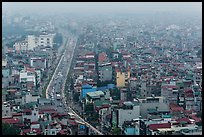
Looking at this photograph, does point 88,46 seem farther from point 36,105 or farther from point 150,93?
point 36,105

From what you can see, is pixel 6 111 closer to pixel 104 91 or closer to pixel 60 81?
pixel 104 91

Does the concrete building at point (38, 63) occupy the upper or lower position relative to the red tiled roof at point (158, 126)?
lower

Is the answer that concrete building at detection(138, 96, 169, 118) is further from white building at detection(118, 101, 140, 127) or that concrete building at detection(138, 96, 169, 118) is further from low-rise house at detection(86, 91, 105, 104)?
low-rise house at detection(86, 91, 105, 104)

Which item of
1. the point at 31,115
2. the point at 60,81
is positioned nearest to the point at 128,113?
the point at 31,115

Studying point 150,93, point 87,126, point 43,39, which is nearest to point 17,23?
point 43,39

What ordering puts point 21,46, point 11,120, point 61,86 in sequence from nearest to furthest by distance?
point 11,120 < point 61,86 < point 21,46

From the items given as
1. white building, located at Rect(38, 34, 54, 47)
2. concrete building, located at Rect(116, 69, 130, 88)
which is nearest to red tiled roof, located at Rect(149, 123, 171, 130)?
concrete building, located at Rect(116, 69, 130, 88)

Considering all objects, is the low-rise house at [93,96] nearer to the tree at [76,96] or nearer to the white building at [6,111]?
the tree at [76,96]

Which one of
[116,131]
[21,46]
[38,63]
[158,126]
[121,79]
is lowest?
[21,46]

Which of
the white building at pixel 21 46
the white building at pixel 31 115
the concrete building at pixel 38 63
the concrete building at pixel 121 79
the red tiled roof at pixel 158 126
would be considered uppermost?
the red tiled roof at pixel 158 126

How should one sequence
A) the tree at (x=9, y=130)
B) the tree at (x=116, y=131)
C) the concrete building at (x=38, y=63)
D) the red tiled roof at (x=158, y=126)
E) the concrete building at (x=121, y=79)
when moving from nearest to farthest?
the tree at (x=9, y=130)
the red tiled roof at (x=158, y=126)
the tree at (x=116, y=131)
the concrete building at (x=121, y=79)
the concrete building at (x=38, y=63)

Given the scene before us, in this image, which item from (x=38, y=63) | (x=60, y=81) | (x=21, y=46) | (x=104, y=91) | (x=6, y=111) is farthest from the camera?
(x=21, y=46)

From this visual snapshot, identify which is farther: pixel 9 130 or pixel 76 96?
pixel 76 96

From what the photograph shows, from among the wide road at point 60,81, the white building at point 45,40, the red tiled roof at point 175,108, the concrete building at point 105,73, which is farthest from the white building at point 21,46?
the red tiled roof at point 175,108
